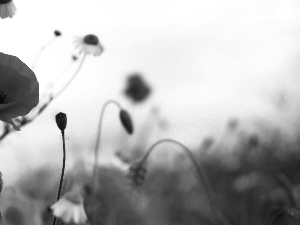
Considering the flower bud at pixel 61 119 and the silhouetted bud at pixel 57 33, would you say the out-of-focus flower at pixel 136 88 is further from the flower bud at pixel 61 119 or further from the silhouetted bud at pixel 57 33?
the flower bud at pixel 61 119

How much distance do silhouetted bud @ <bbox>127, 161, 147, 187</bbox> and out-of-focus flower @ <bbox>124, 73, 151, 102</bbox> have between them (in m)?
1.46

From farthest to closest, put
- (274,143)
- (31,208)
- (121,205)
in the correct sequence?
1. (274,143)
2. (121,205)
3. (31,208)

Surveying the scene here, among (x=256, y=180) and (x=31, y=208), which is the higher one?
(x=31, y=208)

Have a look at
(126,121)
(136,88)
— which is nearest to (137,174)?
(126,121)

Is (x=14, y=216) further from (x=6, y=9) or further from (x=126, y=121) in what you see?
(x=6, y=9)

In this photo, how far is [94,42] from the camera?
4.78 ft

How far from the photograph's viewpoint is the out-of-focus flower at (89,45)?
4.60ft

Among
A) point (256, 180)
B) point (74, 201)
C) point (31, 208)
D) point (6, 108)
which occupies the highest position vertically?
point (6, 108)

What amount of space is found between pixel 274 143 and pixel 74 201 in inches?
166

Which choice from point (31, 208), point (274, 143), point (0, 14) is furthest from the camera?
point (274, 143)

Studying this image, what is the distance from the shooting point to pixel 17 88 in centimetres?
72

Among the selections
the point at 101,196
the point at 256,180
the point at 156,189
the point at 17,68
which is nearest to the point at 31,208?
the point at 101,196

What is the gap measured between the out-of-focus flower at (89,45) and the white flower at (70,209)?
58 cm

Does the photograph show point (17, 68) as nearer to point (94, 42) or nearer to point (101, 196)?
point (94, 42)
